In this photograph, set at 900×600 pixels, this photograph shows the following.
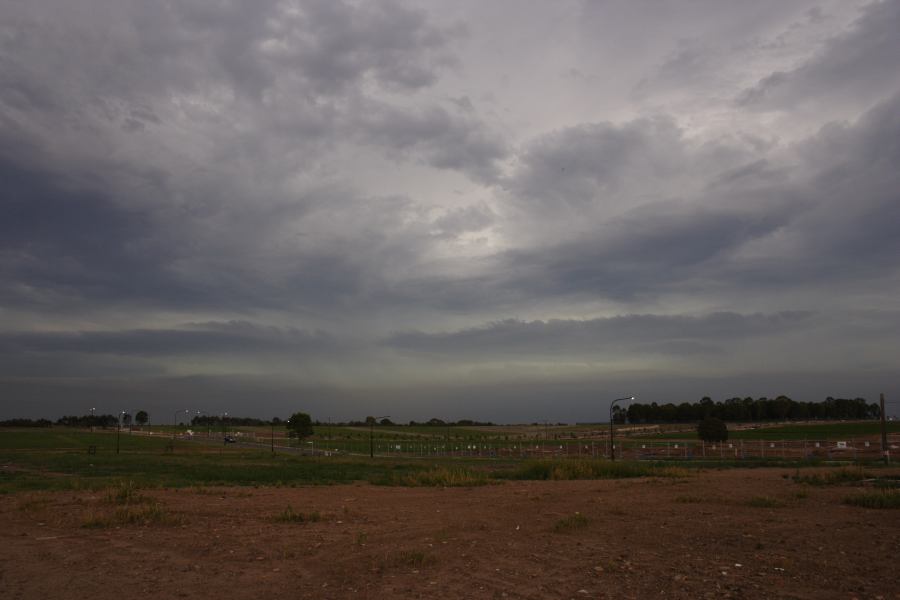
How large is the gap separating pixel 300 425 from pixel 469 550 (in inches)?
3379

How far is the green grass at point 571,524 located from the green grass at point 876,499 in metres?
7.87

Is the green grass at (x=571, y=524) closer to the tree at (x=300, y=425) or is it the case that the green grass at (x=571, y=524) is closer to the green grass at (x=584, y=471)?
the green grass at (x=584, y=471)

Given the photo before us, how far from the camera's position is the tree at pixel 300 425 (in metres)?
93.6

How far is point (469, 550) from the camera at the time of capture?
1245cm

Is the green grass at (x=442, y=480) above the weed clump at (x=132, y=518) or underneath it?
underneath

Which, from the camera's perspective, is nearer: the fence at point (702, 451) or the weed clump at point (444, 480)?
the weed clump at point (444, 480)

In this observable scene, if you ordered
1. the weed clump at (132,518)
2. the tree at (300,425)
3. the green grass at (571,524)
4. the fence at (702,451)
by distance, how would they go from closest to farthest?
the green grass at (571,524)
the weed clump at (132,518)
the fence at (702,451)
the tree at (300,425)

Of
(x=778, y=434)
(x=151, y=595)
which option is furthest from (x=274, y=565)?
(x=778, y=434)

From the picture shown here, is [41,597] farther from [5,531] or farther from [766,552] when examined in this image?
[766,552]

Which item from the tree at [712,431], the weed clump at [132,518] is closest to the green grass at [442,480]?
the weed clump at [132,518]

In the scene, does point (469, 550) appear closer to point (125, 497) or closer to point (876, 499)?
point (876, 499)

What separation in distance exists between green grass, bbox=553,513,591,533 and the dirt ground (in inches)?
1.8

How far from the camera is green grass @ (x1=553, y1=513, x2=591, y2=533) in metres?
14.5

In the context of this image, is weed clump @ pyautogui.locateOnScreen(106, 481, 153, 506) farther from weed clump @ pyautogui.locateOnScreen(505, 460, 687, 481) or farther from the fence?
the fence
